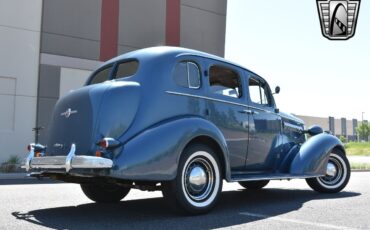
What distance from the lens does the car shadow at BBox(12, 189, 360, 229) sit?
4906 mm

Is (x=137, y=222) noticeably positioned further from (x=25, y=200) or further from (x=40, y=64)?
(x=40, y=64)

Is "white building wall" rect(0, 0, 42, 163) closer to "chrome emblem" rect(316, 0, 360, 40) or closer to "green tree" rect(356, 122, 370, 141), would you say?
"chrome emblem" rect(316, 0, 360, 40)

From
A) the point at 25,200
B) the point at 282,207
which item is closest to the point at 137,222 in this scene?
the point at 282,207

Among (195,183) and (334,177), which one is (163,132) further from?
(334,177)

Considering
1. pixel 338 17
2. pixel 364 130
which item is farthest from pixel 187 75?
pixel 364 130

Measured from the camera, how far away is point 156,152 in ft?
16.8

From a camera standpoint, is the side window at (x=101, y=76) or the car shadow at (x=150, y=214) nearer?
the car shadow at (x=150, y=214)

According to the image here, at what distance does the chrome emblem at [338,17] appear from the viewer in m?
9.52

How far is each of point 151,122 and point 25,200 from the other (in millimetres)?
2944

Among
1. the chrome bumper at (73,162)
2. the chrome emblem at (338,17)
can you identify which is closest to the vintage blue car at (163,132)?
the chrome bumper at (73,162)

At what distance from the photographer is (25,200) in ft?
23.2

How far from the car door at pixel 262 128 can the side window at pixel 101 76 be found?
7.08 ft

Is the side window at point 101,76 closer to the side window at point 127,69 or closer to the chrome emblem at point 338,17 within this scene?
the side window at point 127,69

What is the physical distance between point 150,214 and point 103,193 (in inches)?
53.4
